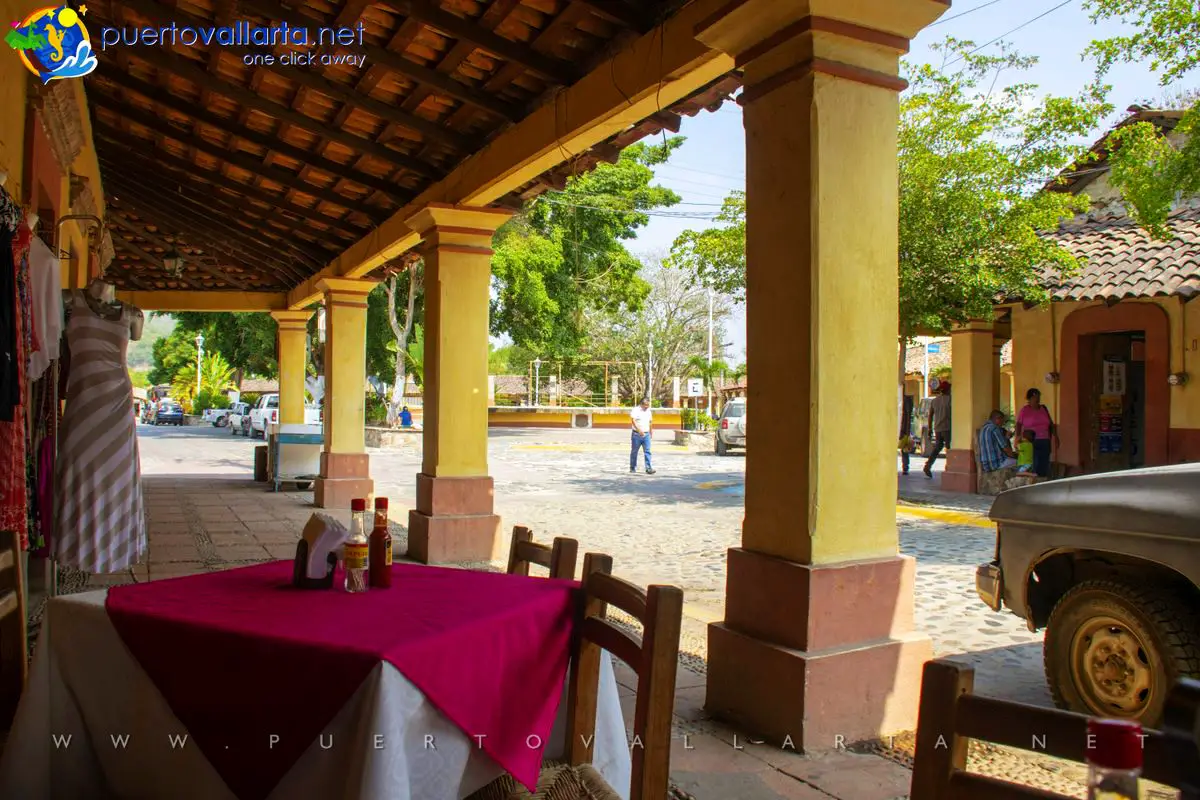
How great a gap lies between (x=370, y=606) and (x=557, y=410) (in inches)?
1337

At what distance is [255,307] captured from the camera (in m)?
14.8

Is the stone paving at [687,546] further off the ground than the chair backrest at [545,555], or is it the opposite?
the chair backrest at [545,555]

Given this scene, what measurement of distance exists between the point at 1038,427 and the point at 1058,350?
1.27 meters

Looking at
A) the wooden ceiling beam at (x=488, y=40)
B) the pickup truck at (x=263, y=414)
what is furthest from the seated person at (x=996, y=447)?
the pickup truck at (x=263, y=414)

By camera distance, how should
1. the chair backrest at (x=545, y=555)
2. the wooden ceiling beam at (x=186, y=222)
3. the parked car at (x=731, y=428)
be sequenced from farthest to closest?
1. the parked car at (x=731, y=428)
2. the wooden ceiling beam at (x=186, y=222)
3. the chair backrest at (x=545, y=555)

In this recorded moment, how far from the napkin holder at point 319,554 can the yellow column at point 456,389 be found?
4.56 metres

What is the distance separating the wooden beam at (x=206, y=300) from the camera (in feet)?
47.8

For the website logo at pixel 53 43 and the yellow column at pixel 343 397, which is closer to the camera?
the website logo at pixel 53 43

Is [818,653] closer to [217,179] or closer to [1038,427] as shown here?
[217,179]

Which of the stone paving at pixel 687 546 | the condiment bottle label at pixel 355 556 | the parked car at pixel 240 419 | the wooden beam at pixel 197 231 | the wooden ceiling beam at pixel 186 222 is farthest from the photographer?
the parked car at pixel 240 419

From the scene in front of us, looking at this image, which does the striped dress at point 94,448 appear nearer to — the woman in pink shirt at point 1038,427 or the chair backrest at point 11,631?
the chair backrest at point 11,631

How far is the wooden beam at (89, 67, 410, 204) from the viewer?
7.02 m

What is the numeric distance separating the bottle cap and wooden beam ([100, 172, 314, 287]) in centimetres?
1107

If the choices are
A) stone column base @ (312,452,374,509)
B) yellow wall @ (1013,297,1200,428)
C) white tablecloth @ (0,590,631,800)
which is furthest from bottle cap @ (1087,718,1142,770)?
yellow wall @ (1013,297,1200,428)
